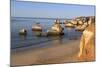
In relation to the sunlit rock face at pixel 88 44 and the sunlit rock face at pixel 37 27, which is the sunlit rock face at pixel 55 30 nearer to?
the sunlit rock face at pixel 37 27

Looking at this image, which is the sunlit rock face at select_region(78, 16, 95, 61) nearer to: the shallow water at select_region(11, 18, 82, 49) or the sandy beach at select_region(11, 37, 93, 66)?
the sandy beach at select_region(11, 37, 93, 66)

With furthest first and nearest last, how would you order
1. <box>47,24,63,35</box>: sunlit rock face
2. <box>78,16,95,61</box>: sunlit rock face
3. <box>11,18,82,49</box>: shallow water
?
1. <box>78,16,95,61</box>: sunlit rock face
2. <box>47,24,63,35</box>: sunlit rock face
3. <box>11,18,82,49</box>: shallow water

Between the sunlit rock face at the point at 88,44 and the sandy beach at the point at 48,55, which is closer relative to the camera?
the sandy beach at the point at 48,55

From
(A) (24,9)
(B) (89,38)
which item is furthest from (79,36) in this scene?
(A) (24,9)

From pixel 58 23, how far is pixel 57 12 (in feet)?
0.48

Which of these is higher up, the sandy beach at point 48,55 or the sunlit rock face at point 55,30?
the sunlit rock face at point 55,30

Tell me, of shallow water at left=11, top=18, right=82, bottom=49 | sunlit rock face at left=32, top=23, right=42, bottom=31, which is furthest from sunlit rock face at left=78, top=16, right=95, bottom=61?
sunlit rock face at left=32, top=23, right=42, bottom=31

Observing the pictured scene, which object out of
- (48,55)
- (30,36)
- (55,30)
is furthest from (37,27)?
(48,55)

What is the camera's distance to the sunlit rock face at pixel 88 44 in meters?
2.84

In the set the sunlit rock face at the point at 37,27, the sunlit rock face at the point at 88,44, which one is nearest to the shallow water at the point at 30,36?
the sunlit rock face at the point at 37,27

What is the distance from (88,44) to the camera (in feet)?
9.45

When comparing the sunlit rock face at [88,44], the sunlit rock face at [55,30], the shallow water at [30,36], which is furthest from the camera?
the sunlit rock face at [88,44]

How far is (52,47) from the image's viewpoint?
269 centimetres

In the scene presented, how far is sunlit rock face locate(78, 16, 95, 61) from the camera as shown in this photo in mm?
2838
